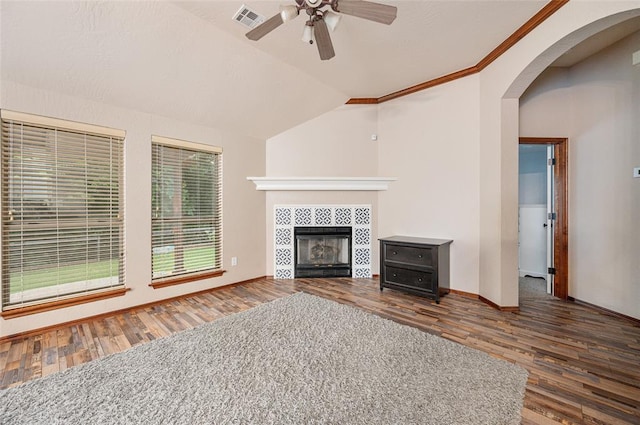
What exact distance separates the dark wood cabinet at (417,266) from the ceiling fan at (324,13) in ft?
8.27

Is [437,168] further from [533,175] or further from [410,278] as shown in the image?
[533,175]

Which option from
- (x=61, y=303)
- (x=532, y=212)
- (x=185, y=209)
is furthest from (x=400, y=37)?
(x=61, y=303)

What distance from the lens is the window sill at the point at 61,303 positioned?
93.4 inches

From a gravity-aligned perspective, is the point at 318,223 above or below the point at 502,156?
below

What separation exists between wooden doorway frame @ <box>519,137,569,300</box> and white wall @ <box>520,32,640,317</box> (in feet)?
0.16

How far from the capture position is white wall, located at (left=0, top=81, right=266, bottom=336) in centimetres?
250

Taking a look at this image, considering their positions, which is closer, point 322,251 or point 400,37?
point 400,37

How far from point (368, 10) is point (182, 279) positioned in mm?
3634

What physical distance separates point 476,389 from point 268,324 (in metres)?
1.82

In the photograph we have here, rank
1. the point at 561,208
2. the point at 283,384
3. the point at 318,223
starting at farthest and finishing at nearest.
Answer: the point at 318,223 < the point at 561,208 < the point at 283,384

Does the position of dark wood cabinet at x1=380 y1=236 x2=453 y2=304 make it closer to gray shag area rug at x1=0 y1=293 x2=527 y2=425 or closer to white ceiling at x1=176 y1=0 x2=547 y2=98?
gray shag area rug at x1=0 y1=293 x2=527 y2=425

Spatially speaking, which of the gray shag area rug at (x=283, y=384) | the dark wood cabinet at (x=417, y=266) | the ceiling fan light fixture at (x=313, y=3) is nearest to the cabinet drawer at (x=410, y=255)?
the dark wood cabinet at (x=417, y=266)

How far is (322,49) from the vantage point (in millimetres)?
2225

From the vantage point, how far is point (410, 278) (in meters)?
3.43
